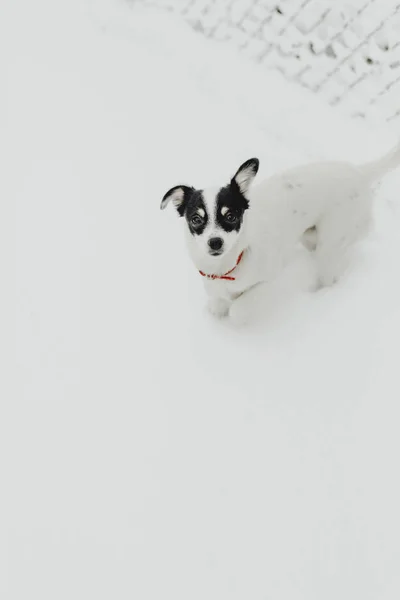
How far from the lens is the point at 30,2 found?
4324 mm

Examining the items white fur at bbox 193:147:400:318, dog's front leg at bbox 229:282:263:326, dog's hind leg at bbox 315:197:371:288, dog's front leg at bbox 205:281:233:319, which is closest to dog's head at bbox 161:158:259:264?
white fur at bbox 193:147:400:318

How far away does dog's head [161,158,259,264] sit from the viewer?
1783mm

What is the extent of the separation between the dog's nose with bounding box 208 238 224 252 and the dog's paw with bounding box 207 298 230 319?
647 mm

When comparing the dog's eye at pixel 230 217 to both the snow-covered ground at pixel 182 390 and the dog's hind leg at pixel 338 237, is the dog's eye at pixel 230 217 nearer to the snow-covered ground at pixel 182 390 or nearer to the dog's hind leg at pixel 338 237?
the dog's hind leg at pixel 338 237

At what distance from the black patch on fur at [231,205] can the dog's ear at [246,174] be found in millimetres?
20

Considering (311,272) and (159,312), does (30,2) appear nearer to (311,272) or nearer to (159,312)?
(159,312)

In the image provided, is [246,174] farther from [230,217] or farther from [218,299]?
[218,299]

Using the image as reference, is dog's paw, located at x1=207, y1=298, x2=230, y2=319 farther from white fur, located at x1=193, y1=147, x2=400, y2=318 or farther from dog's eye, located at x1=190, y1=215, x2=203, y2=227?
dog's eye, located at x1=190, y1=215, x2=203, y2=227

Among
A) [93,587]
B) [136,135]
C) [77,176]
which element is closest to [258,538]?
[93,587]

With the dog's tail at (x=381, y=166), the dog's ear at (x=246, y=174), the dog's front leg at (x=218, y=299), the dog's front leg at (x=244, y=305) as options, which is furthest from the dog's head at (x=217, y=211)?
the dog's tail at (x=381, y=166)

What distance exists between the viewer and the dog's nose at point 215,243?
176 cm

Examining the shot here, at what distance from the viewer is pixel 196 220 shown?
1830mm

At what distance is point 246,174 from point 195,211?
279 millimetres

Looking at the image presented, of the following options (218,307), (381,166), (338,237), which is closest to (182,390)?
(218,307)
